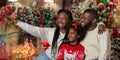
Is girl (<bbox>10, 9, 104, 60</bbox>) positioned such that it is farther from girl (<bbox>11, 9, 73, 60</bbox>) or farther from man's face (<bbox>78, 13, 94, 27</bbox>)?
man's face (<bbox>78, 13, 94, 27</bbox>)

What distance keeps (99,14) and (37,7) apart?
847 mm

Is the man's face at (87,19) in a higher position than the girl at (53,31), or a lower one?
higher

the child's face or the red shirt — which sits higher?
the child's face

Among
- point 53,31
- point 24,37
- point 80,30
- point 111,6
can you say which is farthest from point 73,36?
point 24,37

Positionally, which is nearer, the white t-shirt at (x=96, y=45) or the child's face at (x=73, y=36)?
the white t-shirt at (x=96, y=45)

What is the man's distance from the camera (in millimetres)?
2734

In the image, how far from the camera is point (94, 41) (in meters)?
2.80

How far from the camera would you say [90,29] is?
9.38 feet

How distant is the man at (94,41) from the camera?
273cm

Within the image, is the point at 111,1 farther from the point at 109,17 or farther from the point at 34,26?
the point at 34,26

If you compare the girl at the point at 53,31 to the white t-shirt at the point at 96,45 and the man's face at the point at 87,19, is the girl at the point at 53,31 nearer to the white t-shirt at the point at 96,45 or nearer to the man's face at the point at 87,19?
the man's face at the point at 87,19

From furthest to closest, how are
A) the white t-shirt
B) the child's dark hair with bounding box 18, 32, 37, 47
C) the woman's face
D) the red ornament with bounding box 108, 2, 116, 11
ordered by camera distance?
1. the child's dark hair with bounding box 18, 32, 37, 47
2. the red ornament with bounding box 108, 2, 116, 11
3. the woman's face
4. the white t-shirt

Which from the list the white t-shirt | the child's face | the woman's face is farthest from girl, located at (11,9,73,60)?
the white t-shirt

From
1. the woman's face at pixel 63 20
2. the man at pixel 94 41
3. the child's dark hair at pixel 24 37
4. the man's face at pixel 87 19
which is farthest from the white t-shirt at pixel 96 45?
the child's dark hair at pixel 24 37
